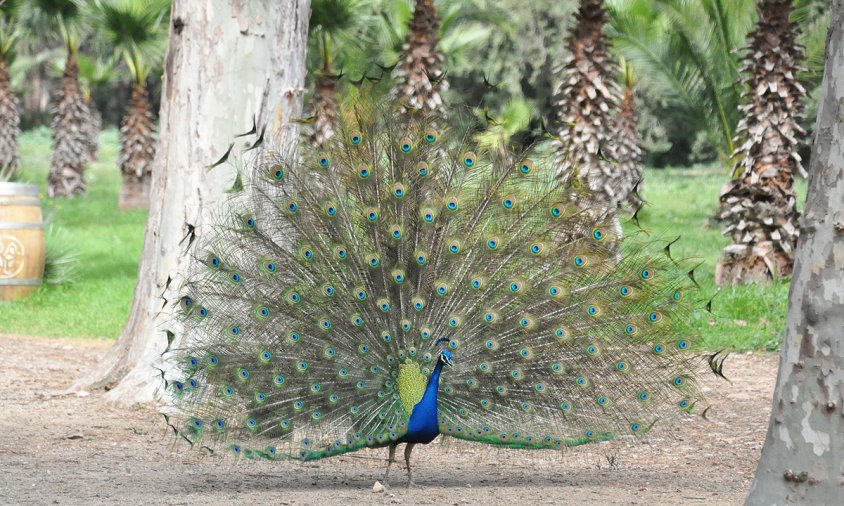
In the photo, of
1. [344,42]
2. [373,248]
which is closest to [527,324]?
[373,248]

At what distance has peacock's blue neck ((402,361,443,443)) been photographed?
5.72m

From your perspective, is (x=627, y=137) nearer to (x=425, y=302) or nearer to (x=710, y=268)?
(x=710, y=268)

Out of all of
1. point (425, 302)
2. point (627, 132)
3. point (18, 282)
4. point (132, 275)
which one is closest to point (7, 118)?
point (132, 275)

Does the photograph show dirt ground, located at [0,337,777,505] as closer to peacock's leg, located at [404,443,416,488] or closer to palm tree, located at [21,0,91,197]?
peacock's leg, located at [404,443,416,488]

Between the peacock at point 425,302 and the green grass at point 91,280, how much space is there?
25.3 feet

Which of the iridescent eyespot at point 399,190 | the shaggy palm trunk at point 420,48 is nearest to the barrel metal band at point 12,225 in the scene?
the shaggy palm trunk at point 420,48

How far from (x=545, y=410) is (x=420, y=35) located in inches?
554

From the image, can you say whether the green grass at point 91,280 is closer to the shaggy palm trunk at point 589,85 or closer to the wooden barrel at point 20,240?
the wooden barrel at point 20,240

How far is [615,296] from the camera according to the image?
6148 mm

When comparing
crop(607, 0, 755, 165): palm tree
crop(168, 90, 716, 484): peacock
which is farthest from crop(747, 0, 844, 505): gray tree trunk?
crop(607, 0, 755, 165): palm tree

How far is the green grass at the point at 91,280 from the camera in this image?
13516mm

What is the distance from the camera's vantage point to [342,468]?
7.14 metres

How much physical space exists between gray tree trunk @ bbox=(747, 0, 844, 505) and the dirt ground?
1.70 meters

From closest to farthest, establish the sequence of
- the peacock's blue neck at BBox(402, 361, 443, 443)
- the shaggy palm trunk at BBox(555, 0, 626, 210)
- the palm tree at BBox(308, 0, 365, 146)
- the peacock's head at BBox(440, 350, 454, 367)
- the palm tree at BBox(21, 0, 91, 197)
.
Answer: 1. the peacock's head at BBox(440, 350, 454, 367)
2. the peacock's blue neck at BBox(402, 361, 443, 443)
3. the shaggy palm trunk at BBox(555, 0, 626, 210)
4. the palm tree at BBox(308, 0, 365, 146)
5. the palm tree at BBox(21, 0, 91, 197)
